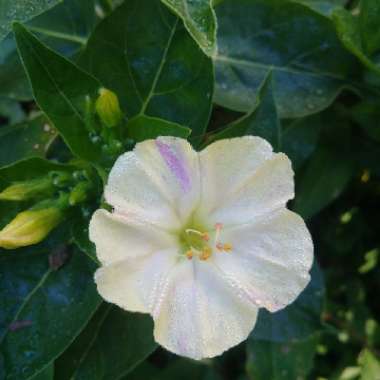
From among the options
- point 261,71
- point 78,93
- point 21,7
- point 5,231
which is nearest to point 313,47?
point 261,71

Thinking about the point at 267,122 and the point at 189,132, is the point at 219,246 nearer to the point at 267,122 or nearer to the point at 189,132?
the point at 189,132

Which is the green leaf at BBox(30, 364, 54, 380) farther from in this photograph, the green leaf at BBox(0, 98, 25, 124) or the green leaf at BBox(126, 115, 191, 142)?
the green leaf at BBox(0, 98, 25, 124)

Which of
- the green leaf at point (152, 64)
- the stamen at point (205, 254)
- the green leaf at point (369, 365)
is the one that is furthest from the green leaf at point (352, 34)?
the green leaf at point (369, 365)

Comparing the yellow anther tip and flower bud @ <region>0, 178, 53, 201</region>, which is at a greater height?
flower bud @ <region>0, 178, 53, 201</region>

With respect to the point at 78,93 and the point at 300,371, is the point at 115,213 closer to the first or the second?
the point at 78,93

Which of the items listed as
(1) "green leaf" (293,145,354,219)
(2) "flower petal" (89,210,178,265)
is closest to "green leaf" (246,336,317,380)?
(1) "green leaf" (293,145,354,219)

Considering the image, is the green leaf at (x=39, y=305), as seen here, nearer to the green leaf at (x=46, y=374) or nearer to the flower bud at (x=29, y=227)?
the green leaf at (x=46, y=374)
